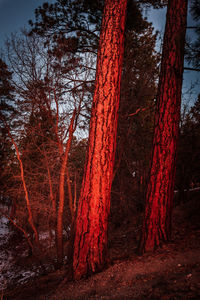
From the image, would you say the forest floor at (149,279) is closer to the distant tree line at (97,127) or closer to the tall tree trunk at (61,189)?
the distant tree line at (97,127)

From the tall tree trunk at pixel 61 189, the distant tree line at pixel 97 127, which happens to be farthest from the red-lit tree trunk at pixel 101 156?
the tall tree trunk at pixel 61 189

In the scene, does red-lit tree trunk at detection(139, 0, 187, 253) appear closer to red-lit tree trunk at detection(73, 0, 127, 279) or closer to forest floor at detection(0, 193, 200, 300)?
forest floor at detection(0, 193, 200, 300)

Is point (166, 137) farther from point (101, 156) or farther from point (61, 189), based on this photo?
point (61, 189)

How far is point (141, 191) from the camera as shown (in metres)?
9.80

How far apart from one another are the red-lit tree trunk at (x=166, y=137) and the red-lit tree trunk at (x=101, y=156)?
3.33 feet

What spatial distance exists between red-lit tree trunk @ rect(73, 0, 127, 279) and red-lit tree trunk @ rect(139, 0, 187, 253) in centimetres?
102

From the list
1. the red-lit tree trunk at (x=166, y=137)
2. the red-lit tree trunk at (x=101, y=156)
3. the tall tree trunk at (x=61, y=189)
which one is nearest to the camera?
the red-lit tree trunk at (x=101, y=156)

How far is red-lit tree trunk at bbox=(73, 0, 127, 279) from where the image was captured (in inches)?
131

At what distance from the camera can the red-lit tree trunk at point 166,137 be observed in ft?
12.5

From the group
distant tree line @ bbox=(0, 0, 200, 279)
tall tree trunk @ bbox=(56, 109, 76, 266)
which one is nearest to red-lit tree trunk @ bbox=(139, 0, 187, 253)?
distant tree line @ bbox=(0, 0, 200, 279)

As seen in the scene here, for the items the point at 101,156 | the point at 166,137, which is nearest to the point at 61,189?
the point at 101,156

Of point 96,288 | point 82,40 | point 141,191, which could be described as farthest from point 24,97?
point 141,191

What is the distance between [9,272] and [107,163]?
33.5 feet

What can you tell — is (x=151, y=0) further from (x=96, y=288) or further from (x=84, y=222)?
(x=96, y=288)
